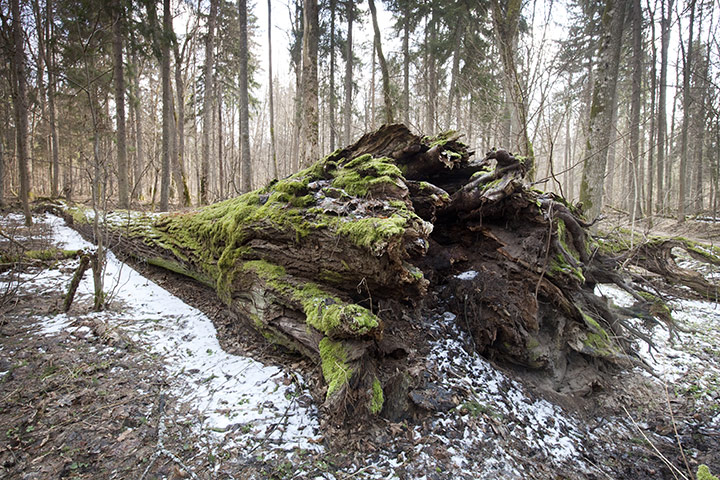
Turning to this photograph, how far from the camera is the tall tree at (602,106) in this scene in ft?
23.2

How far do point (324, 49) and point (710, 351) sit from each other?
18991 millimetres

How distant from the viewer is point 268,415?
274 centimetres

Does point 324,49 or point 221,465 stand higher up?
point 324,49

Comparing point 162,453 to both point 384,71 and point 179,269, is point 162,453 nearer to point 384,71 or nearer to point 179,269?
point 179,269

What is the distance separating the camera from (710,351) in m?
4.54

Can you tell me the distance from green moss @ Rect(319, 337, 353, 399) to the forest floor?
36 centimetres

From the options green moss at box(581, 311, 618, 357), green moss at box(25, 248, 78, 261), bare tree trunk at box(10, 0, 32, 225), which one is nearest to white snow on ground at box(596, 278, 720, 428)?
green moss at box(581, 311, 618, 357)

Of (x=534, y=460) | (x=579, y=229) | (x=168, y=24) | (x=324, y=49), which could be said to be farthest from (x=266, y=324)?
(x=324, y=49)

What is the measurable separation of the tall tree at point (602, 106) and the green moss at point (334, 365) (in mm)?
7473

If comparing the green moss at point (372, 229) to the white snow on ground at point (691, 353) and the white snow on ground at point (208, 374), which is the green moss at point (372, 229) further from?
the white snow on ground at point (691, 353)

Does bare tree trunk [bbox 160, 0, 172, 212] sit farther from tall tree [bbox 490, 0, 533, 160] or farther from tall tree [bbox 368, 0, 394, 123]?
tall tree [bbox 490, 0, 533, 160]

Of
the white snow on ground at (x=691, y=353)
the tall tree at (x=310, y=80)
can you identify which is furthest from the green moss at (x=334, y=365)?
the tall tree at (x=310, y=80)

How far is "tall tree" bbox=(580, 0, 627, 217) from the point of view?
23.2 ft

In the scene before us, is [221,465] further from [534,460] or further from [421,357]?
[534,460]
